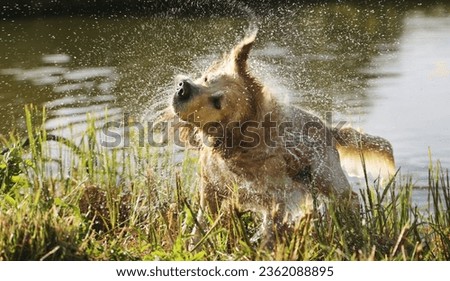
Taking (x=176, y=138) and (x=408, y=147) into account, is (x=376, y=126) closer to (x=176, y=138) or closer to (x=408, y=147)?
(x=408, y=147)

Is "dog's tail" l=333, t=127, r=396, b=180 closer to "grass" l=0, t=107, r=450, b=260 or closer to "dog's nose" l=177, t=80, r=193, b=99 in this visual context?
"grass" l=0, t=107, r=450, b=260

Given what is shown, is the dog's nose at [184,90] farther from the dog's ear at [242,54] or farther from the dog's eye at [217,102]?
the dog's ear at [242,54]

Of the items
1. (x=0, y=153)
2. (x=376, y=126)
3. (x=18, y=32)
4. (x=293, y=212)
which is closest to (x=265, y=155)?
(x=293, y=212)

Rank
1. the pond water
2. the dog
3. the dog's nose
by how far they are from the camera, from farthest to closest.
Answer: the pond water < the dog < the dog's nose

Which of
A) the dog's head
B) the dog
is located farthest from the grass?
the dog's head

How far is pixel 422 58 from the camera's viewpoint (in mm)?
6648

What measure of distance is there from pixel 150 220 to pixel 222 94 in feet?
2.57

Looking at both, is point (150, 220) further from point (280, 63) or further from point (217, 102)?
point (280, 63)

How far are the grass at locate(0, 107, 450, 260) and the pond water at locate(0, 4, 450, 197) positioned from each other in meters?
0.51

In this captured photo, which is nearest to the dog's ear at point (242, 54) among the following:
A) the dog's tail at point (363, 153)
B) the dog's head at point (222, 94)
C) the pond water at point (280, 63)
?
the dog's head at point (222, 94)

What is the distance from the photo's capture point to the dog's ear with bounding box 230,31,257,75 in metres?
4.11

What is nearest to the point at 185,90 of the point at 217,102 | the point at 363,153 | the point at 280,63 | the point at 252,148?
the point at 217,102

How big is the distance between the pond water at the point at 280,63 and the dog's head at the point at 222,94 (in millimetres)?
185

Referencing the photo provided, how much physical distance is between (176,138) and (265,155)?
593 mm
